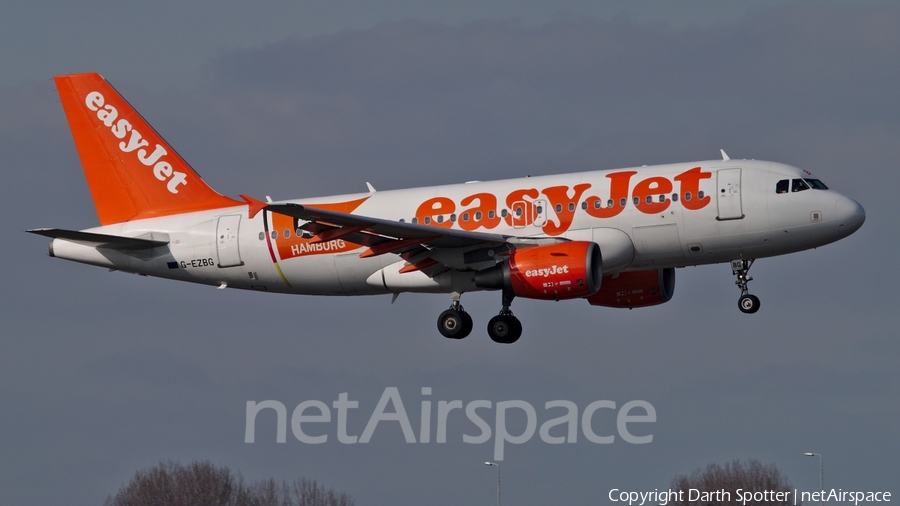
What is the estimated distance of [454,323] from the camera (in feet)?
177

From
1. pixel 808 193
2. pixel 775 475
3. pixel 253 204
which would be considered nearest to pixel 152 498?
pixel 775 475

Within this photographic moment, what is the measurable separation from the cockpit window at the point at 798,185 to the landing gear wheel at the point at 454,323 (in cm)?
1211

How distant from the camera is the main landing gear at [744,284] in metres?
52.1

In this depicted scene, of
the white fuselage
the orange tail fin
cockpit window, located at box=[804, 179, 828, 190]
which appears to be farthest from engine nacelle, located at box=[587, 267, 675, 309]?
the orange tail fin

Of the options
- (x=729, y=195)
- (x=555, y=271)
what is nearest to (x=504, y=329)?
(x=555, y=271)

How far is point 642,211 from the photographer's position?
5072 cm

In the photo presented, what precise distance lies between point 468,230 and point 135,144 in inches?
576

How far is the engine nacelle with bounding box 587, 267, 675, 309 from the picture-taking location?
185 feet

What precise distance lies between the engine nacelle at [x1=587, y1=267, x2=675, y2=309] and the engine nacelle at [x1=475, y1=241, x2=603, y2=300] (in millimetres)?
6287

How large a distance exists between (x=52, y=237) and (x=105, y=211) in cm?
355

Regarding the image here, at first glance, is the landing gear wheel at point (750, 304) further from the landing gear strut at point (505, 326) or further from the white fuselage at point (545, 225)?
the landing gear strut at point (505, 326)

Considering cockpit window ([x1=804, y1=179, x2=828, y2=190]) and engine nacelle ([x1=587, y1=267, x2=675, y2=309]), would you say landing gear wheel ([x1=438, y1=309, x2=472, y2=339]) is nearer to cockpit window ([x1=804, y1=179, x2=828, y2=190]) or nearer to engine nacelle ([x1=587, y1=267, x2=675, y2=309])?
engine nacelle ([x1=587, y1=267, x2=675, y2=309])

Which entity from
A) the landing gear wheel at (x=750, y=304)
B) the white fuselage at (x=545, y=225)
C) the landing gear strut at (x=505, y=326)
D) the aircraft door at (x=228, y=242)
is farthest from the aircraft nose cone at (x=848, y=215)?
the aircraft door at (x=228, y=242)

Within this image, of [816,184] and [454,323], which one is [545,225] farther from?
[816,184]
